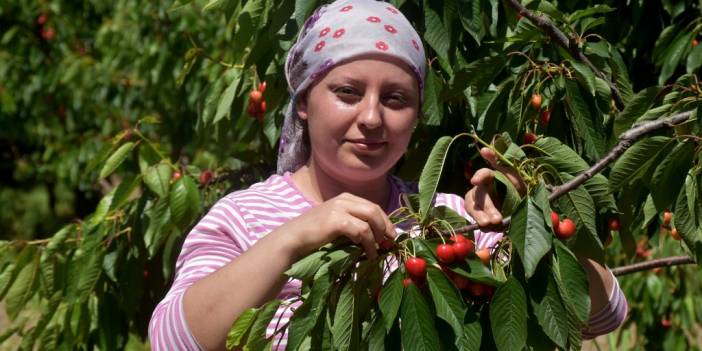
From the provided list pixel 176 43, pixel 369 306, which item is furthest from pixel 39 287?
pixel 176 43

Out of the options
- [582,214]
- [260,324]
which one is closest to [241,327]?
[260,324]

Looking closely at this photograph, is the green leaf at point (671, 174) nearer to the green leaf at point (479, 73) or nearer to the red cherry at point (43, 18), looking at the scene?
the green leaf at point (479, 73)

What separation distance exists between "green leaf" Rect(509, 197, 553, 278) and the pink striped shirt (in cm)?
25

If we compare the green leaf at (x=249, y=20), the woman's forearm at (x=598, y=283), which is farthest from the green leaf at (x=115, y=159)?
the woman's forearm at (x=598, y=283)

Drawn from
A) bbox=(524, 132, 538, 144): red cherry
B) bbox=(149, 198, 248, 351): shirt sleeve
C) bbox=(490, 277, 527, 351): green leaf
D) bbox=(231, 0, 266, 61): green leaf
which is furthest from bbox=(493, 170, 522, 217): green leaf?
bbox=(231, 0, 266, 61): green leaf

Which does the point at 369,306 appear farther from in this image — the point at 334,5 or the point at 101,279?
the point at 101,279

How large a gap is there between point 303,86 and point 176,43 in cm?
365

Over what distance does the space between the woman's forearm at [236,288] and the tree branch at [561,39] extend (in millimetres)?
827

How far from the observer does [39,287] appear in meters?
2.97

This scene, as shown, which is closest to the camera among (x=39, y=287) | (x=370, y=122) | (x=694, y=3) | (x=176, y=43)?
(x=370, y=122)

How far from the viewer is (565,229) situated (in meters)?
1.37

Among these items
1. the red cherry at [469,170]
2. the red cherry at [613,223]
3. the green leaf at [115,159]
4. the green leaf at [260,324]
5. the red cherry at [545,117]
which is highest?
the green leaf at [260,324]

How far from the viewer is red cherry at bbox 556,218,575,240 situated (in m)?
1.37

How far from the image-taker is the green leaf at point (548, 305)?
129 cm
